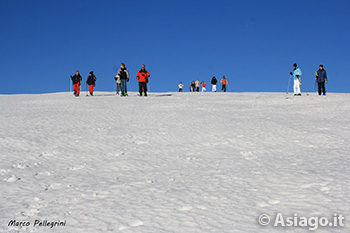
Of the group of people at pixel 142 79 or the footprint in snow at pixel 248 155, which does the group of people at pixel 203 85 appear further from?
the footprint in snow at pixel 248 155

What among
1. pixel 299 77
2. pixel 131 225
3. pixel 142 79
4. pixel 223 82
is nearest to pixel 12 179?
pixel 131 225

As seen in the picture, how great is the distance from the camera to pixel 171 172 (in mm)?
5844

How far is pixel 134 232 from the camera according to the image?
3623 millimetres

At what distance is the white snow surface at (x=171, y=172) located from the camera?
4008 millimetres

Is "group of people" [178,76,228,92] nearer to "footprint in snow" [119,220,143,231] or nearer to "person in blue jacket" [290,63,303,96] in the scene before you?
"person in blue jacket" [290,63,303,96]

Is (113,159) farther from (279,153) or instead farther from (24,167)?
(279,153)

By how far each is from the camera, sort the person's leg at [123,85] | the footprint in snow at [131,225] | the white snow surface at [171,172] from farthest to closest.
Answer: the person's leg at [123,85] < the white snow surface at [171,172] < the footprint in snow at [131,225]

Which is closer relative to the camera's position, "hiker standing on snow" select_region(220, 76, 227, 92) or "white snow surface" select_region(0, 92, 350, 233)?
"white snow surface" select_region(0, 92, 350, 233)

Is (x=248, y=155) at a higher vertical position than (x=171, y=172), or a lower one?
higher

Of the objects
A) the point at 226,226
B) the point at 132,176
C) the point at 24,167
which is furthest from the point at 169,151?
the point at 226,226

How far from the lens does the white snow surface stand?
13.1ft

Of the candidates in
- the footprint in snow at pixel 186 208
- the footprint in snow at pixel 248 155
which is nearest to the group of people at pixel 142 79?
the footprint in snow at pixel 248 155

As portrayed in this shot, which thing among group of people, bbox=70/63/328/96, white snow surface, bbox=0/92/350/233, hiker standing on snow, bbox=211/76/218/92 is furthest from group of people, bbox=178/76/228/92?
white snow surface, bbox=0/92/350/233

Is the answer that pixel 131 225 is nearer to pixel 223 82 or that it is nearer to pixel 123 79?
pixel 123 79
